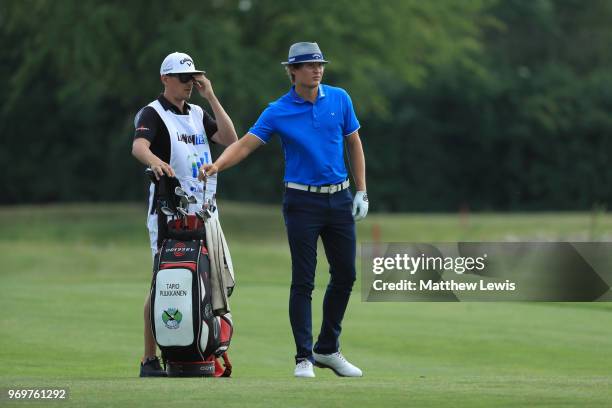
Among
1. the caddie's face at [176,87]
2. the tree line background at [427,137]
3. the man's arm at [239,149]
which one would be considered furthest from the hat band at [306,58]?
the tree line background at [427,137]

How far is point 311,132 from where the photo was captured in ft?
27.3

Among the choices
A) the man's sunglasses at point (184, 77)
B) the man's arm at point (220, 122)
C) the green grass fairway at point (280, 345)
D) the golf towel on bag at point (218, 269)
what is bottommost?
the green grass fairway at point (280, 345)

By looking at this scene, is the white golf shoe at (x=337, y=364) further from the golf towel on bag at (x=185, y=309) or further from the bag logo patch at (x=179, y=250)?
the bag logo patch at (x=179, y=250)

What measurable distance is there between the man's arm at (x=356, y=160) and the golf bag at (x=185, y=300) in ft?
3.32

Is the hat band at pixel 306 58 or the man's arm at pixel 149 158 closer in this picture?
the man's arm at pixel 149 158

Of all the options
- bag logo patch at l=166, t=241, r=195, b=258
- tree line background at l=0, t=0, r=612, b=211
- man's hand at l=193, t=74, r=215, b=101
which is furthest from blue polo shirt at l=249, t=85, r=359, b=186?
tree line background at l=0, t=0, r=612, b=211

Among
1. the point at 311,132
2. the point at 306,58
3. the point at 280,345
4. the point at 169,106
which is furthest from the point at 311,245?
the point at 280,345

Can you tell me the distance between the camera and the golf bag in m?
8.20

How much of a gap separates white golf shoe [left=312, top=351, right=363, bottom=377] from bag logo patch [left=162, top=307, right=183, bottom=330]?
0.96 meters

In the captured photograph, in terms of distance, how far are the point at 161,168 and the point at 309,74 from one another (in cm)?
106

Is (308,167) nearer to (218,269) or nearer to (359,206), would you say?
(359,206)

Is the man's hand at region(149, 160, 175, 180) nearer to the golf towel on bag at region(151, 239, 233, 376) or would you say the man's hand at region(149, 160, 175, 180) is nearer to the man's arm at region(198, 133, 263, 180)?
the man's arm at region(198, 133, 263, 180)

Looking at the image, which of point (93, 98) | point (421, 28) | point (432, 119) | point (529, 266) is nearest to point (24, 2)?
point (93, 98)

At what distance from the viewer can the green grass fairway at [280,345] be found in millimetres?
6848
